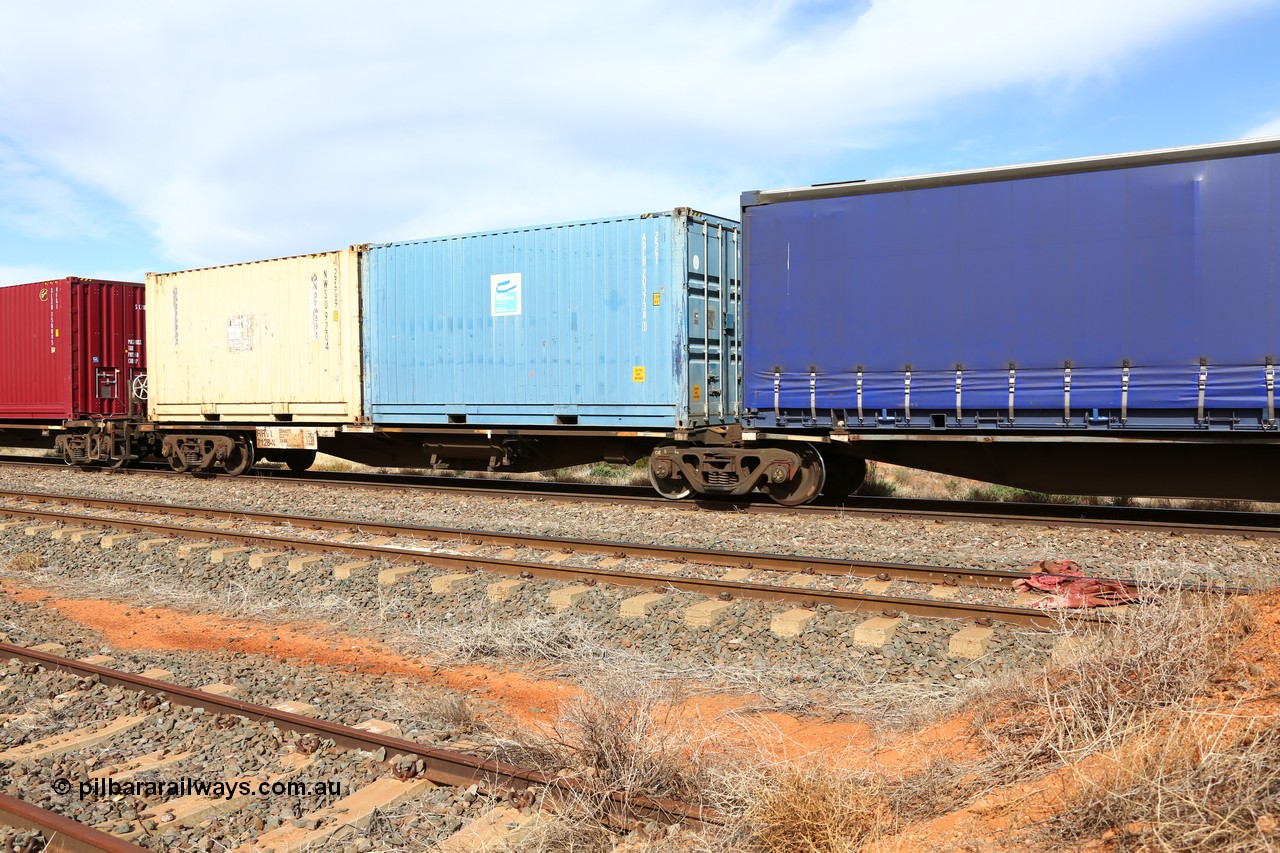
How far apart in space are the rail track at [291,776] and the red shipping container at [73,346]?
53.8 ft

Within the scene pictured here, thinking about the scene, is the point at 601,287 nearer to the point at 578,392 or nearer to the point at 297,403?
the point at 578,392

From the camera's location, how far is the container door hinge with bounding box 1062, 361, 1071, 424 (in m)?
10.5

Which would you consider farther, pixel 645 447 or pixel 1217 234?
pixel 645 447

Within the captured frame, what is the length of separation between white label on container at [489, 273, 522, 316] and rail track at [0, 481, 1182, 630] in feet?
13.9

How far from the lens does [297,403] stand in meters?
16.6

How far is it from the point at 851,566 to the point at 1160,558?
3113mm

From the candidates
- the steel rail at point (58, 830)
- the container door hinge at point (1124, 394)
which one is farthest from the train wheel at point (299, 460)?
the steel rail at point (58, 830)

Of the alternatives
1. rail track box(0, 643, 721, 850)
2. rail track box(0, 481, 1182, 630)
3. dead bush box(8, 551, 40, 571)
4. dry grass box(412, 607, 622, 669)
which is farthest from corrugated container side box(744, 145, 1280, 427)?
dead bush box(8, 551, 40, 571)

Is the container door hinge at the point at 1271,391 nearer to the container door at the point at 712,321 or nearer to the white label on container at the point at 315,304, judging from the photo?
the container door at the point at 712,321

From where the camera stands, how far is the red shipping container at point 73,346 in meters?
19.7

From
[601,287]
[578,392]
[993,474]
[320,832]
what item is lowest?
[320,832]

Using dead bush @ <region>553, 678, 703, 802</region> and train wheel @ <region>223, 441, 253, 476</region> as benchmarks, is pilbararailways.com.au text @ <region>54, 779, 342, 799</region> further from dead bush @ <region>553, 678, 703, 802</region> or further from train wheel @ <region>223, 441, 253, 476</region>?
train wheel @ <region>223, 441, 253, 476</region>

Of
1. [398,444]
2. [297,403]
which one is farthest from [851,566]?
[297,403]

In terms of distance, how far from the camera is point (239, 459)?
18266mm
